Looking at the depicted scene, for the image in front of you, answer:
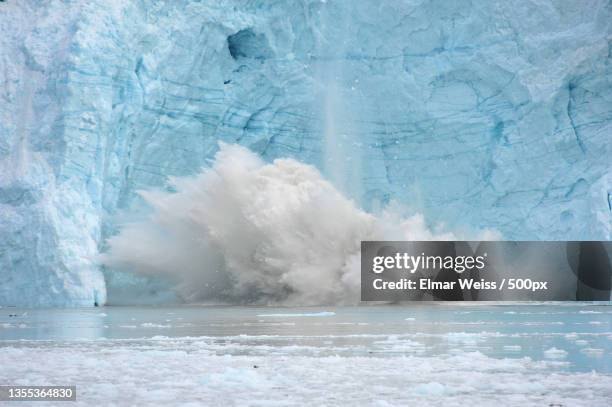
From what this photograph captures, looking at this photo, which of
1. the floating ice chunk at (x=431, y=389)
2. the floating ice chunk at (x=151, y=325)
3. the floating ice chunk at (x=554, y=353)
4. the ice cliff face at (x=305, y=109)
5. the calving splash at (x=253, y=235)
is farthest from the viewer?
the calving splash at (x=253, y=235)

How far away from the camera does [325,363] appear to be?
23.2ft

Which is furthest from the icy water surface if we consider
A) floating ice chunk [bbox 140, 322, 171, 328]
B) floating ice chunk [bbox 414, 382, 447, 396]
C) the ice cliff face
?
the ice cliff face

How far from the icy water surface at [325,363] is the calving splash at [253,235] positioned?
327 inches

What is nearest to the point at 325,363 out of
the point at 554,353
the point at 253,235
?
the point at 554,353

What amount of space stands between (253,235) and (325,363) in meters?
13.7

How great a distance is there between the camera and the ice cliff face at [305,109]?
768 inches

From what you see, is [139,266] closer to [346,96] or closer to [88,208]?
[88,208]

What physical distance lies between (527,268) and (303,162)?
6.72 m

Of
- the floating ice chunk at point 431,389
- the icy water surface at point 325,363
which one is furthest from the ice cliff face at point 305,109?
the floating ice chunk at point 431,389

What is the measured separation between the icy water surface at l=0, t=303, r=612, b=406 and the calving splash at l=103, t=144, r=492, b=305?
27.3 ft

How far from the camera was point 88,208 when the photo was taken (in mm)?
19625

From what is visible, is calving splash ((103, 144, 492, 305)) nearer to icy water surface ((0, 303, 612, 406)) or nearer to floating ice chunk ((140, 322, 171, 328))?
floating ice chunk ((140, 322, 171, 328))

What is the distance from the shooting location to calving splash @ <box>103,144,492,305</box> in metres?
20.1

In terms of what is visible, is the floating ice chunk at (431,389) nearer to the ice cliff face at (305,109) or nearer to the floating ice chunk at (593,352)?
the floating ice chunk at (593,352)
